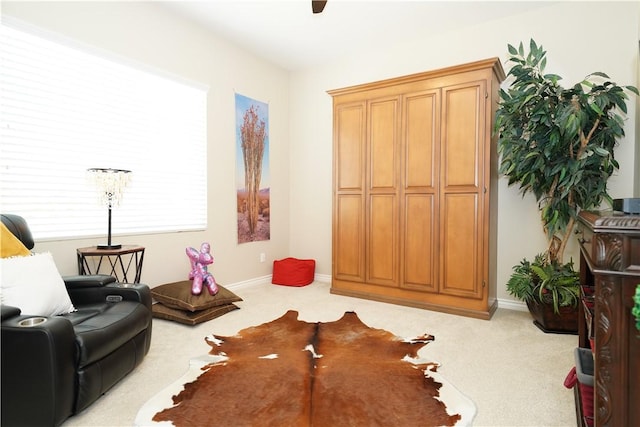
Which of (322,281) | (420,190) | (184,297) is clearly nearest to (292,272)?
(322,281)

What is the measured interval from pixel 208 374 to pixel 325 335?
3.27ft

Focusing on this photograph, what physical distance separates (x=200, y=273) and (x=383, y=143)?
7.71ft

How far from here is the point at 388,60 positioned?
169 inches

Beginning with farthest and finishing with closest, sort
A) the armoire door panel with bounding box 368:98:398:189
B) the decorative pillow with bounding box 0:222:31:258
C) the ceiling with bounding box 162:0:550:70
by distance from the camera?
the armoire door panel with bounding box 368:98:398:189 → the ceiling with bounding box 162:0:550:70 → the decorative pillow with bounding box 0:222:31:258

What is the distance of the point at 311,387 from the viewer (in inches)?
77.1

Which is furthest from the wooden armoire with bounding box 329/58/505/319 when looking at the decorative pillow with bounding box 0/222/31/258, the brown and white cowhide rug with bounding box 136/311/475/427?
the decorative pillow with bounding box 0/222/31/258

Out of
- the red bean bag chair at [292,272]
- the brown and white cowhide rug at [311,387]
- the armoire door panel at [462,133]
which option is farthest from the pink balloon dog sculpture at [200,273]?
the armoire door panel at [462,133]

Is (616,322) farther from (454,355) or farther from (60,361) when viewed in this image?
(60,361)

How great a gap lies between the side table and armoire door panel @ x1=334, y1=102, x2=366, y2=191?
2.27 meters

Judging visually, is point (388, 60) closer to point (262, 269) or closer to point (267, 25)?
point (267, 25)

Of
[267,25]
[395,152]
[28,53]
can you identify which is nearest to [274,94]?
[267,25]

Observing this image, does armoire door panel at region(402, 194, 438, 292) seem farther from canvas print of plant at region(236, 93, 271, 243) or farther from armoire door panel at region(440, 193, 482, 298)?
canvas print of plant at region(236, 93, 271, 243)

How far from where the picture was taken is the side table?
104 inches

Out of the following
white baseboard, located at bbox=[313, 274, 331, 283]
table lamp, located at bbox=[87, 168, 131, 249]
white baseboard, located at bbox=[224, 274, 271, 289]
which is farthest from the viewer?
white baseboard, located at bbox=[313, 274, 331, 283]
